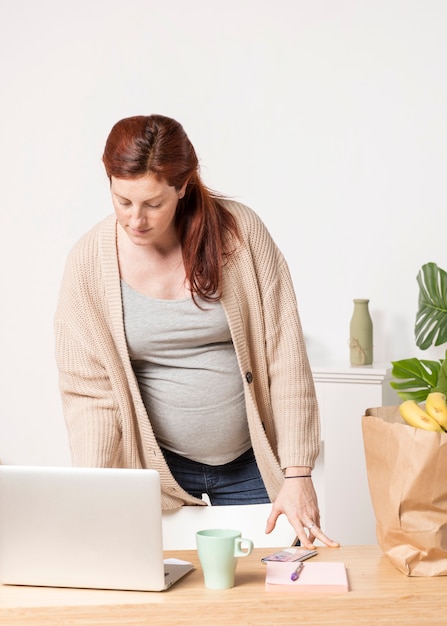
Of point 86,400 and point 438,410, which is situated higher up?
point 438,410

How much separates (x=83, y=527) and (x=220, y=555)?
0.67ft

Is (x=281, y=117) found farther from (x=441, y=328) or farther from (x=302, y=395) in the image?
(x=302, y=395)

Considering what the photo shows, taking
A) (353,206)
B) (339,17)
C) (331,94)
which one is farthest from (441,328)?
(339,17)

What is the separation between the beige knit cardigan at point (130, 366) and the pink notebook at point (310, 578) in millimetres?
400

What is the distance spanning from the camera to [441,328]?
3137mm

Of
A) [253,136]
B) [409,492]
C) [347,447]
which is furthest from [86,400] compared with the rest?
[253,136]

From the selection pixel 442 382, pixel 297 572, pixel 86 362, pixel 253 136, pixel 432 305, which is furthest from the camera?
pixel 253 136

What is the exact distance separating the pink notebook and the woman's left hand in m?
0.19

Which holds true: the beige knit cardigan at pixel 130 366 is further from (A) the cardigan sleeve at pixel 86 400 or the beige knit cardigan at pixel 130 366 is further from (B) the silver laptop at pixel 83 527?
(B) the silver laptop at pixel 83 527

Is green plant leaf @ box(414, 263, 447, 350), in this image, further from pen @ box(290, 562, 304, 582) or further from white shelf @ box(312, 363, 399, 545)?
pen @ box(290, 562, 304, 582)

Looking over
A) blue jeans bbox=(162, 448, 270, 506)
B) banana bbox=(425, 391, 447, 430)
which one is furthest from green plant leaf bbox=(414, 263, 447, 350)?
banana bbox=(425, 391, 447, 430)

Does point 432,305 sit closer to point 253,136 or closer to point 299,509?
point 253,136

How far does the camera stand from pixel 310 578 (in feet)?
4.41

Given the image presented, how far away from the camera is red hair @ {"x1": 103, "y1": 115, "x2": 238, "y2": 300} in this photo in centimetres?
163
